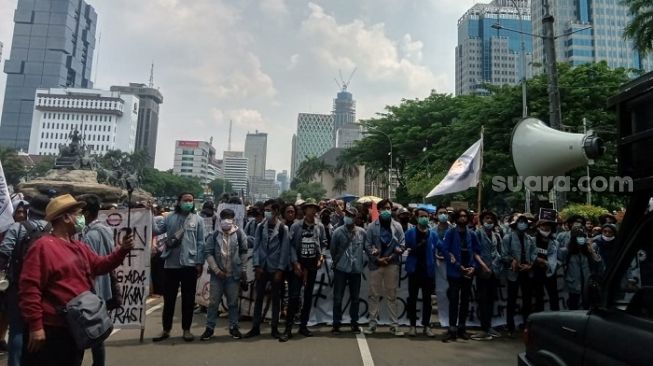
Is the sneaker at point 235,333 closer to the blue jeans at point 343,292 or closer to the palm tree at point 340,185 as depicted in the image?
the blue jeans at point 343,292

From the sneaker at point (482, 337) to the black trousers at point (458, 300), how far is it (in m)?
0.23

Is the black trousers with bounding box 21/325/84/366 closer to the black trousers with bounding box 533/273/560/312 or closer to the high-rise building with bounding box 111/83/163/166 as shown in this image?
the black trousers with bounding box 533/273/560/312

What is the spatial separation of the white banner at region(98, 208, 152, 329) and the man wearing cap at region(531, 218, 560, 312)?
5.64 metres

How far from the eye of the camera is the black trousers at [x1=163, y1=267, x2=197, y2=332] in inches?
238

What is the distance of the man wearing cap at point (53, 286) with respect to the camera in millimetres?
2832

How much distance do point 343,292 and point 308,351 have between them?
1.31m

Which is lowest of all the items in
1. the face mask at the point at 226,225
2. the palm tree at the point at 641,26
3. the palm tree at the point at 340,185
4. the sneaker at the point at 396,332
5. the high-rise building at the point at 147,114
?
the sneaker at the point at 396,332

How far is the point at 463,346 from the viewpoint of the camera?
601 cm

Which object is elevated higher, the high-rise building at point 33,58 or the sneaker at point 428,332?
the high-rise building at point 33,58

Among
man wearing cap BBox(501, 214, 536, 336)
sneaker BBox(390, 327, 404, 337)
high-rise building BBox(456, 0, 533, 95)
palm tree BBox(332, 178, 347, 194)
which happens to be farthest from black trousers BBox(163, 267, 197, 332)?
palm tree BBox(332, 178, 347, 194)

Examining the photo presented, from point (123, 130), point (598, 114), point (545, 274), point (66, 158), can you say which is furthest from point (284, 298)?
point (123, 130)

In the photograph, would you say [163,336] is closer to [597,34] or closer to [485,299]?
[485,299]

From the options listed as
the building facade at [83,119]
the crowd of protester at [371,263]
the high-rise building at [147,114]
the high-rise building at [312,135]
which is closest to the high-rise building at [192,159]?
the high-rise building at [147,114]

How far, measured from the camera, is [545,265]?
6.79 metres
